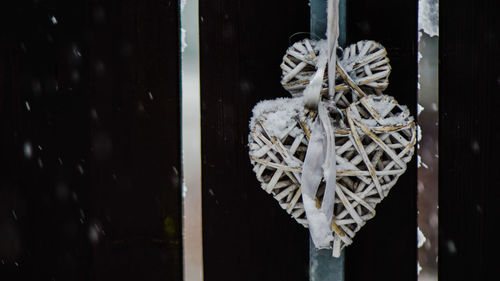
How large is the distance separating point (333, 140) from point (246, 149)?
315 mm

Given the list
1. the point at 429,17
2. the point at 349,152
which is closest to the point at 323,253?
the point at 349,152

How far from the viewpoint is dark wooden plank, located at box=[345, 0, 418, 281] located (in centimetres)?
97

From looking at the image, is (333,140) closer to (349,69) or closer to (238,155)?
(349,69)

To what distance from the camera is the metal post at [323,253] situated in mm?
872

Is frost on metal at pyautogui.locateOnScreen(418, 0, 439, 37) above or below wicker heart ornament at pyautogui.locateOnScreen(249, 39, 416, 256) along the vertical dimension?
above

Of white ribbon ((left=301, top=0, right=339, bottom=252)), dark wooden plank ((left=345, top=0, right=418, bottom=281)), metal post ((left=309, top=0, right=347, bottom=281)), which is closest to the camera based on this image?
white ribbon ((left=301, top=0, right=339, bottom=252))

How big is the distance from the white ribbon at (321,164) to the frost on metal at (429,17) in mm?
303

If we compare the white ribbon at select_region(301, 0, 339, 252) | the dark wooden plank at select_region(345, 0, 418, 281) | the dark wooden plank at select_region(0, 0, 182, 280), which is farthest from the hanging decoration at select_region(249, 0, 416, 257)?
the dark wooden plank at select_region(0, 0, 182, 280)

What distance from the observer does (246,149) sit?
3.40 feet

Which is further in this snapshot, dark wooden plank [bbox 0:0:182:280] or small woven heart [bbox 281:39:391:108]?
dark wooden plank [bbox 0:0:182:280]

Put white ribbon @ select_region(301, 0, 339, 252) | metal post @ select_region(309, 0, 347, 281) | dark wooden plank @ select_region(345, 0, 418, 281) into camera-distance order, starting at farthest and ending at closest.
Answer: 1. dark wooden plank @ select_region(345, 0, 418, 281)
2. metal post @ select_region(309, 0, 347, 281)
3. white ribbon @ select_region(301, 0, 339, 252)

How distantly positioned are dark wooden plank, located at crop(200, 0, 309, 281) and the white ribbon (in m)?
0.26
